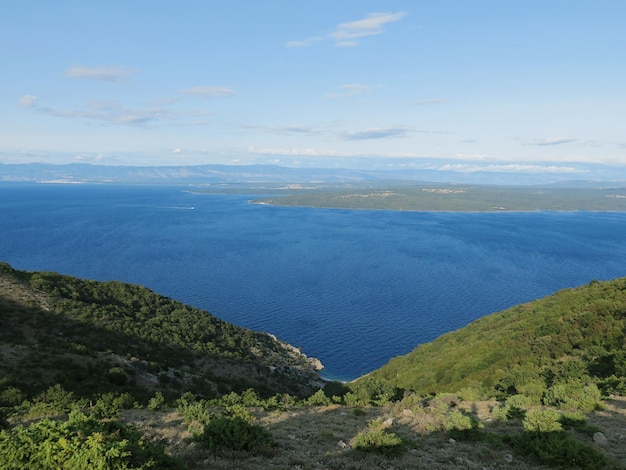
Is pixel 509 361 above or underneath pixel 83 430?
underneath

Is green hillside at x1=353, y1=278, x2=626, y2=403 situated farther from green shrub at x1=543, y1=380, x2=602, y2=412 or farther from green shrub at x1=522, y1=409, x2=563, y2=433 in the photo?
green shrub at x1=522, y1=409, x2=563, y2=433

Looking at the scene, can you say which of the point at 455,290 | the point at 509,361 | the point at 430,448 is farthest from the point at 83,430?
the point at 455,290

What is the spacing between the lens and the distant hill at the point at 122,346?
3428 cm

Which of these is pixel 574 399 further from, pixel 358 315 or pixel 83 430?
pixel 358 315

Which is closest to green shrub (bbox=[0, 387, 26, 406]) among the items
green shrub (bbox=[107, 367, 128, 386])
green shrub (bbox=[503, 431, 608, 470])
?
green shrub (bbox=[107, 367, 128, 386])

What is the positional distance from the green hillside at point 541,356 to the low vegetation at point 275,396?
23cm

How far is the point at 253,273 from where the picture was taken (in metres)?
160

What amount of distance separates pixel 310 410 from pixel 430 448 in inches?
417

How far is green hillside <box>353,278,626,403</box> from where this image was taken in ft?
94.1

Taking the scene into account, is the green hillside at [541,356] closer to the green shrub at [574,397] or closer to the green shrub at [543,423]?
the green shrub at [574,397]

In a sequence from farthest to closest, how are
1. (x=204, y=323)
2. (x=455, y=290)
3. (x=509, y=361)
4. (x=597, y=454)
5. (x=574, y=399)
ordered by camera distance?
(x=455, y=290), (x=204, y=323), (x=509, y=361), (x=574, y=399), (x=597, y=454)

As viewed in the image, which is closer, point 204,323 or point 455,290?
point 204,323

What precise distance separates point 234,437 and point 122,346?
41.6 m

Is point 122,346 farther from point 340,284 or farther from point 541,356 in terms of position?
point 340,284
